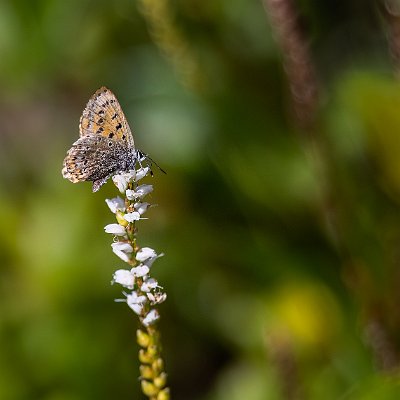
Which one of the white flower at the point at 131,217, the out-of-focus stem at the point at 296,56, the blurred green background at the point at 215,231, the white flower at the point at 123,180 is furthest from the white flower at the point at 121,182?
the blurred green background at the point at 215,231

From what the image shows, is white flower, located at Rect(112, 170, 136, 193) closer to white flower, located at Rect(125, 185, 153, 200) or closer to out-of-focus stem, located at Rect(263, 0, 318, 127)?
white flower, located at Rect(125, 185, 153, 200)

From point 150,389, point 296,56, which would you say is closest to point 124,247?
point 150,389

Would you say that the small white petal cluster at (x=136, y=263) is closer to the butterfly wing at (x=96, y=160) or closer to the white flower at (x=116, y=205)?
the white flower at (x=116, y=205)

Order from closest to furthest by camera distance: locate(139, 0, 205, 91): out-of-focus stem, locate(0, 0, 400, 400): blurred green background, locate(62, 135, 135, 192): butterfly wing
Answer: locate(62, 135, 135, 192): butterfly wing < locate(139, 0, 205, 91): out-of-focus stem < locate(0, 0, 400, 400): blurred green background

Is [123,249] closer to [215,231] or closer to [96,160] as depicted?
[96,160]

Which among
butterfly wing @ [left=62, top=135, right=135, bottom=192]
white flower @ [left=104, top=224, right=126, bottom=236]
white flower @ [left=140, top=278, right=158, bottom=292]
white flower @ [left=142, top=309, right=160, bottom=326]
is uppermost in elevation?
butterfly wing @ [left=62, top=135, right=135, bottom=192]

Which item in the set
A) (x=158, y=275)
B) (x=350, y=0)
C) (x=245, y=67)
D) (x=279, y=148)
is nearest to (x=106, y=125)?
(x=158, y=275)

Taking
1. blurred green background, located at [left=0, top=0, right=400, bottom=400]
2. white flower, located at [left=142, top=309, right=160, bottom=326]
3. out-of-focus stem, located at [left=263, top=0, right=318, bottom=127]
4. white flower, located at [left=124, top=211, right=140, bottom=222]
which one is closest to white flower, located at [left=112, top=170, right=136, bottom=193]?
white flower, located at [left=124, top=211, right=140, bottom=222]
